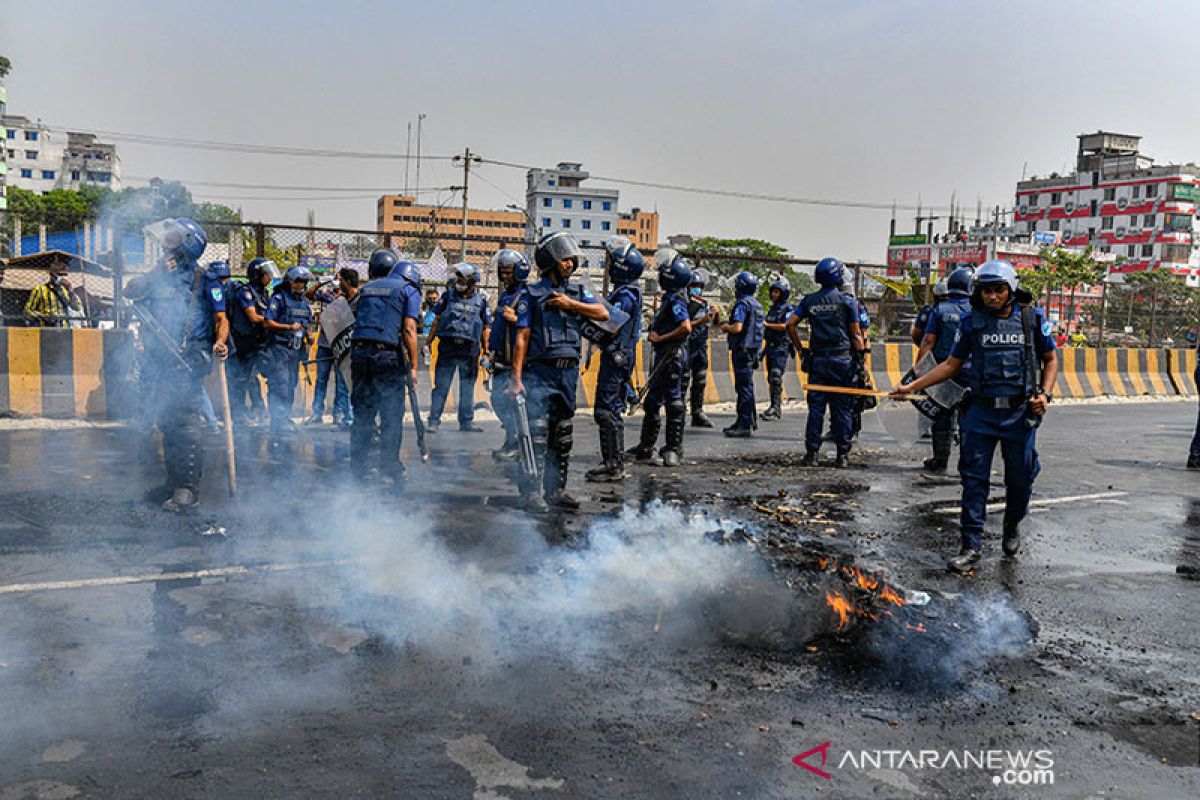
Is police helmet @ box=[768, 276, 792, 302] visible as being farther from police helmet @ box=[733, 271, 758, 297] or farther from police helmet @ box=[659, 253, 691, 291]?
police helmet @ box=[659, 253, 691, 291]

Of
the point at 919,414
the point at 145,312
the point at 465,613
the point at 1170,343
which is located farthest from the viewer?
the point at 1170,343

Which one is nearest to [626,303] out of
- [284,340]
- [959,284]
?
[959,284]

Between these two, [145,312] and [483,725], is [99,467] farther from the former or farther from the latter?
[483,725]

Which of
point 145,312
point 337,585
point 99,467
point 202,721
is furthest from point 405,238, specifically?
point 202,721

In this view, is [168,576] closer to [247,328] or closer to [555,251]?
[555,251]

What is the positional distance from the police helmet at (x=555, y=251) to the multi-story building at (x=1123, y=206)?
107m

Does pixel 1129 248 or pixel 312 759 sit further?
pixel 1129 248

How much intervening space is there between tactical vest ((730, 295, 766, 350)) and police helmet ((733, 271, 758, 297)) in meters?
0.10

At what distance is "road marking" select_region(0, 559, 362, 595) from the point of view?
5031mm

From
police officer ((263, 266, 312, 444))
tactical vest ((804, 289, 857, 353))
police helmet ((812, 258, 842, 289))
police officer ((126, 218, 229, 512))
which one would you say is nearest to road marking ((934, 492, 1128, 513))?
tactical vest ((804, 289, 857, 353))

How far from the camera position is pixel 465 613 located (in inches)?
187

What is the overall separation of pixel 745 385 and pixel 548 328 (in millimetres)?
5947

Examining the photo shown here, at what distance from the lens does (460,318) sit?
11.1 m

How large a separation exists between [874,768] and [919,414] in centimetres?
808
